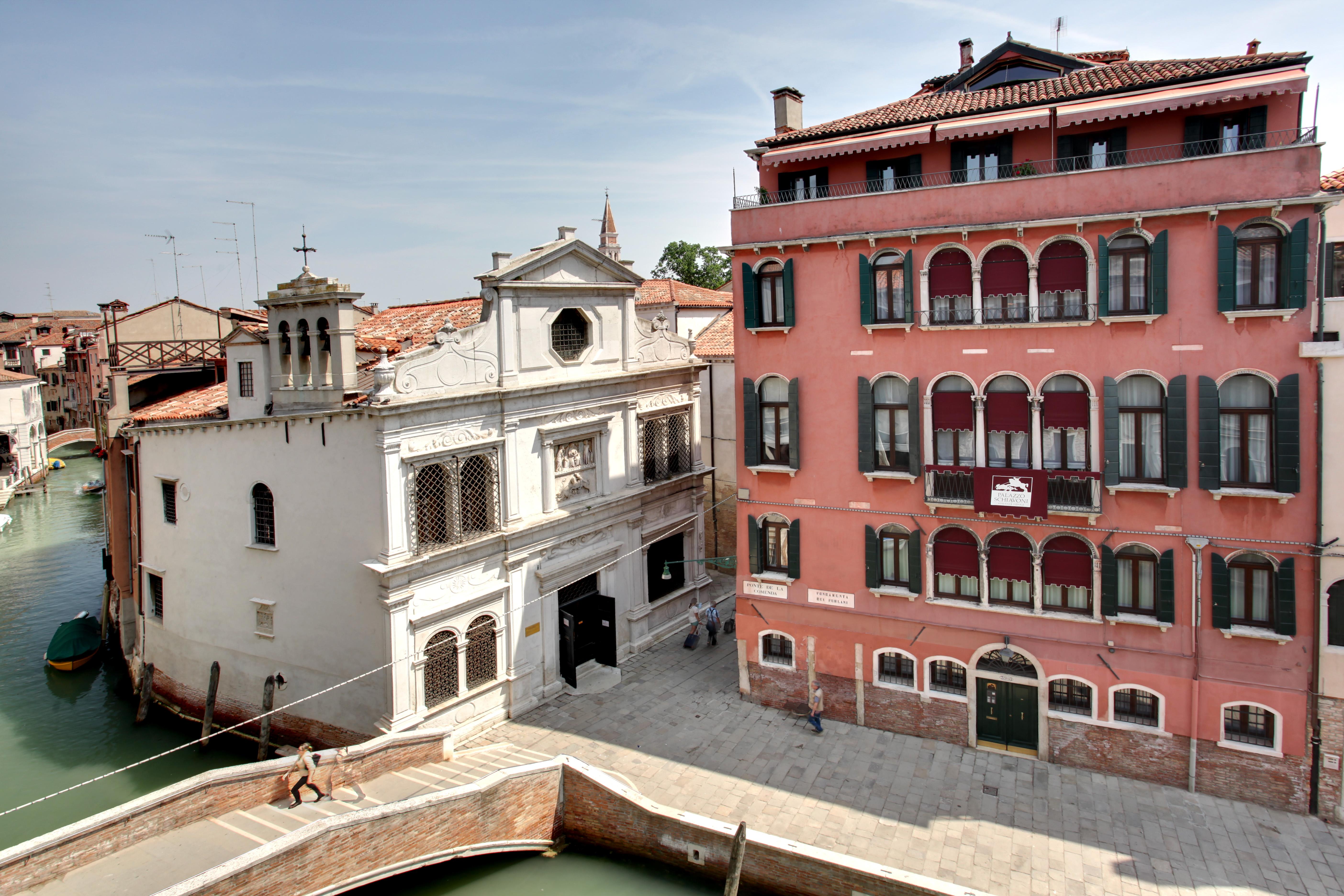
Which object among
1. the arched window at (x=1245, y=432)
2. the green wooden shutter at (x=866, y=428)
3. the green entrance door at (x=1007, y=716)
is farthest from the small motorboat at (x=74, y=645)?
Result: the arched window at (x=1245, y=432)

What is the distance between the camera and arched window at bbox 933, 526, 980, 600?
16406 mm

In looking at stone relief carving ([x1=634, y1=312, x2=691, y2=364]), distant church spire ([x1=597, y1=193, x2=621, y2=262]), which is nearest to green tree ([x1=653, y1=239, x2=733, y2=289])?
distant church spire ([x1=597, y1=193, x2=621, y2=262])

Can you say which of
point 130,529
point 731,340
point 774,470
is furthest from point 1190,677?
point 130,529

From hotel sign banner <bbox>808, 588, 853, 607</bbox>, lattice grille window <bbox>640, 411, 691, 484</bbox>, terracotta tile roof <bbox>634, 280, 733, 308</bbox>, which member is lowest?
hotel sign banner <bbox>808, 588, 853, 607</bbox>

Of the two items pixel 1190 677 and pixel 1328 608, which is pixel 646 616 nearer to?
pixel 1190 677

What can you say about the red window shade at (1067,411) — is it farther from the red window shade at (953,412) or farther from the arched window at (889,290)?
the arched window at (889,290)

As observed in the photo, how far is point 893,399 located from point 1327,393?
7.03 meters

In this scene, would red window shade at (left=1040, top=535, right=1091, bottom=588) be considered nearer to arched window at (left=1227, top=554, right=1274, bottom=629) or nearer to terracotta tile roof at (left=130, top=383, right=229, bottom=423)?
arched window at (left=1227, top=554, right=1274, bottom=629)

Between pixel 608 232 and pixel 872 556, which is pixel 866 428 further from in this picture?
pixel 608 232

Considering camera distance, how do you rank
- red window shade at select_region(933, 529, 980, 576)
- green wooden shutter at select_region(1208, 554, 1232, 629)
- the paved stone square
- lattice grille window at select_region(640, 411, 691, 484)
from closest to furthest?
the paved stone square, green wooden shutter at select_region(1208, 554, 1232, 629), red window shade at select_region(933, 529, 980, 576), lattice grille window at select_region(640, 411, 691, 484)

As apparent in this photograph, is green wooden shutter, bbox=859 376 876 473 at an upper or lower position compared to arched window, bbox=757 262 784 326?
lower

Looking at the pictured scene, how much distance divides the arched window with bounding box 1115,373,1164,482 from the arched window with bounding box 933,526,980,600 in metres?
3.01

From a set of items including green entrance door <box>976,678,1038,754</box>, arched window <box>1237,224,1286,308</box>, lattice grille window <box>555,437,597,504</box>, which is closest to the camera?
arched window <box>1237,224,1286,308</box>

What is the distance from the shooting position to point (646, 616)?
22844mm
